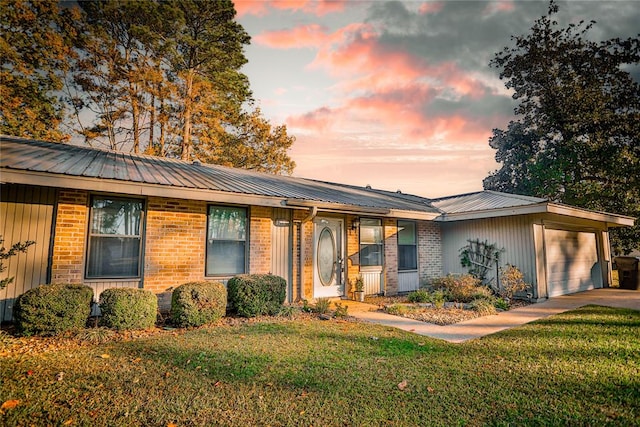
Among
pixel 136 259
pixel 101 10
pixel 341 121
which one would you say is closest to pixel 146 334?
pixel 136 259

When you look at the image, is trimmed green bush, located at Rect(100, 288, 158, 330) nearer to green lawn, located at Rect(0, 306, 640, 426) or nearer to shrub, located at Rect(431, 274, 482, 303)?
green lawn, located at Rect(0, 306, 640, 426)

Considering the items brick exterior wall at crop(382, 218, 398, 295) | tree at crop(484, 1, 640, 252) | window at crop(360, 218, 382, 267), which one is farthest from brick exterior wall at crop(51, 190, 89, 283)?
tree at crop(484, 1, 640, 252)

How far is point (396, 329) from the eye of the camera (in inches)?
247

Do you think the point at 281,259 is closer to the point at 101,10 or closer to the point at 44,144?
the point at 44,144

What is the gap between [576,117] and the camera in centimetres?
1695

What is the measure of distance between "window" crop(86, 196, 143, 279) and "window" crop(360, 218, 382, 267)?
236 inches

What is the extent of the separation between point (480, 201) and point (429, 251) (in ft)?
8.06

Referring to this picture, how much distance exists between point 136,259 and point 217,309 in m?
1.95

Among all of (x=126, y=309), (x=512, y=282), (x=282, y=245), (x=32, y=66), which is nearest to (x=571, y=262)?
(x=512, y=282)

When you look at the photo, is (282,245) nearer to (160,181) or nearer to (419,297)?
(160,181)

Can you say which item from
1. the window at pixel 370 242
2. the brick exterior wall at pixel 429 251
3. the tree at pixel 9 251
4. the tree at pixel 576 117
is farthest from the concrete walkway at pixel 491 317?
the tree at pixel 576 117

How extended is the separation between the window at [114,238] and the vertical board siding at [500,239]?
949cm

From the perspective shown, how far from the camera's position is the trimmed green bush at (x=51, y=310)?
4.94 m

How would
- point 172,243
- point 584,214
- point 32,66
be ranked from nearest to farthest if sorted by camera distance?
point 172,243, point 584,214, point 32,66
